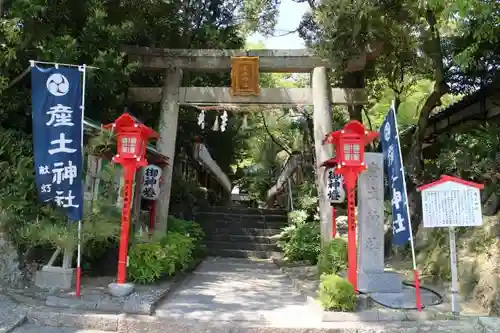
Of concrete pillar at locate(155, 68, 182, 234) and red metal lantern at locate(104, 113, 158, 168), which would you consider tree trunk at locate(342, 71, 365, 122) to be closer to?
concrete pillar at locate(155, 68, 182, 234)

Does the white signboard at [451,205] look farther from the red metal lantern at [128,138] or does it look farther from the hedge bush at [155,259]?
the hedge bush at [155,259]

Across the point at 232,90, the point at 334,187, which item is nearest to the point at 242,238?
the point at 334,187

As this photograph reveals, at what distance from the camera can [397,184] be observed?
6.99 meters

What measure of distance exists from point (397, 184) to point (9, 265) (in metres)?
6.63

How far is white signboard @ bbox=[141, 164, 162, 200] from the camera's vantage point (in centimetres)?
1089

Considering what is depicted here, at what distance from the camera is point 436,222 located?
632 cm

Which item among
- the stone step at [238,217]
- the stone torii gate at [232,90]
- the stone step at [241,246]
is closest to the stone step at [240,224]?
the stone step at [238,217]

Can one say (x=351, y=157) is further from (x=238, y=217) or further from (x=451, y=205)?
(x=238, y=217)

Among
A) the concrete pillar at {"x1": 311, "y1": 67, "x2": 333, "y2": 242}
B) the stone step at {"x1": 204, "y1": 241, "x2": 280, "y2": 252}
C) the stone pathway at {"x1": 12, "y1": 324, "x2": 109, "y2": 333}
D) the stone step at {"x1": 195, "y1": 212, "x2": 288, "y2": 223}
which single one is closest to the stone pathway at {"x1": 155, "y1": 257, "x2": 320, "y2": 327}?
the stone pathway at {"x1": 12, "y1": 324, "x2": 109, "y2": 333}

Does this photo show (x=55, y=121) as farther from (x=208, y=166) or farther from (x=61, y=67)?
(x=208, y=166)

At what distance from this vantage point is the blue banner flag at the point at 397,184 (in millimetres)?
6828

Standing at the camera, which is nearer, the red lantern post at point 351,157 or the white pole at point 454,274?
the white pole at point 454,274

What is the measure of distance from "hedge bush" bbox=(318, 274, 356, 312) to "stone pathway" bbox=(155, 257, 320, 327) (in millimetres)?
302

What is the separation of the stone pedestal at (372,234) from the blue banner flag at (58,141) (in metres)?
4.65
